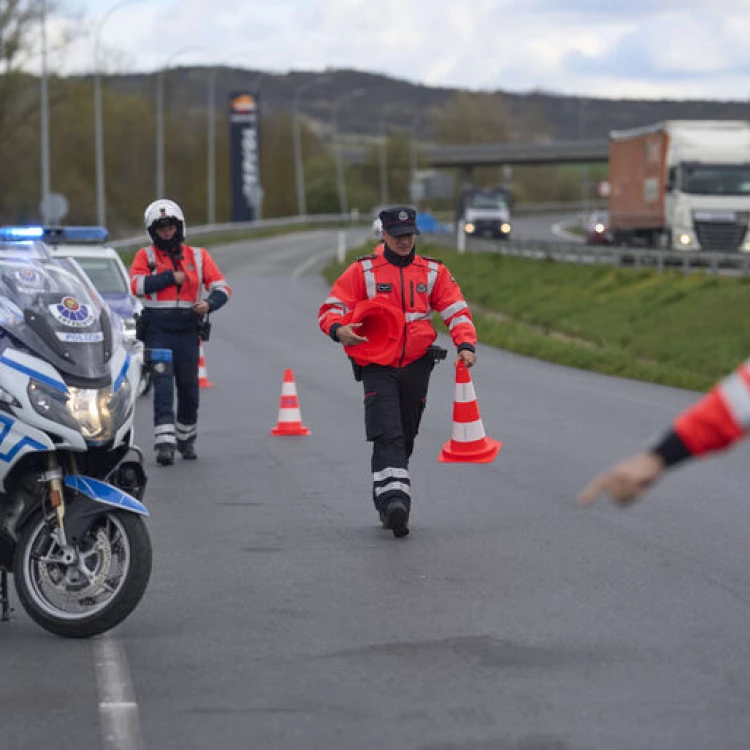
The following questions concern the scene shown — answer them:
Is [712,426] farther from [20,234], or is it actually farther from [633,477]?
[20,234]

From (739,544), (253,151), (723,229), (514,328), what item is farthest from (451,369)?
(253,151)

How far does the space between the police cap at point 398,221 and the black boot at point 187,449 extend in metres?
4.46

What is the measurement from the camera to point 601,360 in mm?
26859

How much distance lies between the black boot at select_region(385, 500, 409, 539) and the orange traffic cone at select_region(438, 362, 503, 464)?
1.03 meters

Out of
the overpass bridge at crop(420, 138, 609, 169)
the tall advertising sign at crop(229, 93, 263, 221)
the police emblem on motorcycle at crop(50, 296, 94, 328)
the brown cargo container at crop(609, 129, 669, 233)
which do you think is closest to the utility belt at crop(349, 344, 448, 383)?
the police emblem on motorcycle at crop(50, 296, 94, 328)

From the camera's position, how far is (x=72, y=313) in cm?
758

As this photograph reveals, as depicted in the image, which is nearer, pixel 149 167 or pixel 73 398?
pixel 73 398

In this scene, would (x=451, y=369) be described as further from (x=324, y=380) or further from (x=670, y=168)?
(x=670, y=168)

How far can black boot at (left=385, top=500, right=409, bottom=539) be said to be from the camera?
10164 mm

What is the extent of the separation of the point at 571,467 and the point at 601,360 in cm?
1326

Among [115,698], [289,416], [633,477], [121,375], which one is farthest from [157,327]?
[633,477]

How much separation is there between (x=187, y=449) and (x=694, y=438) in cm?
1033

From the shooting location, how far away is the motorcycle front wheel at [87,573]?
24.3 feet

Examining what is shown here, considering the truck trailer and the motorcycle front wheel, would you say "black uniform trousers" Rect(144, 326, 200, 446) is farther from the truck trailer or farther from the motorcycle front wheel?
the truck trailer
